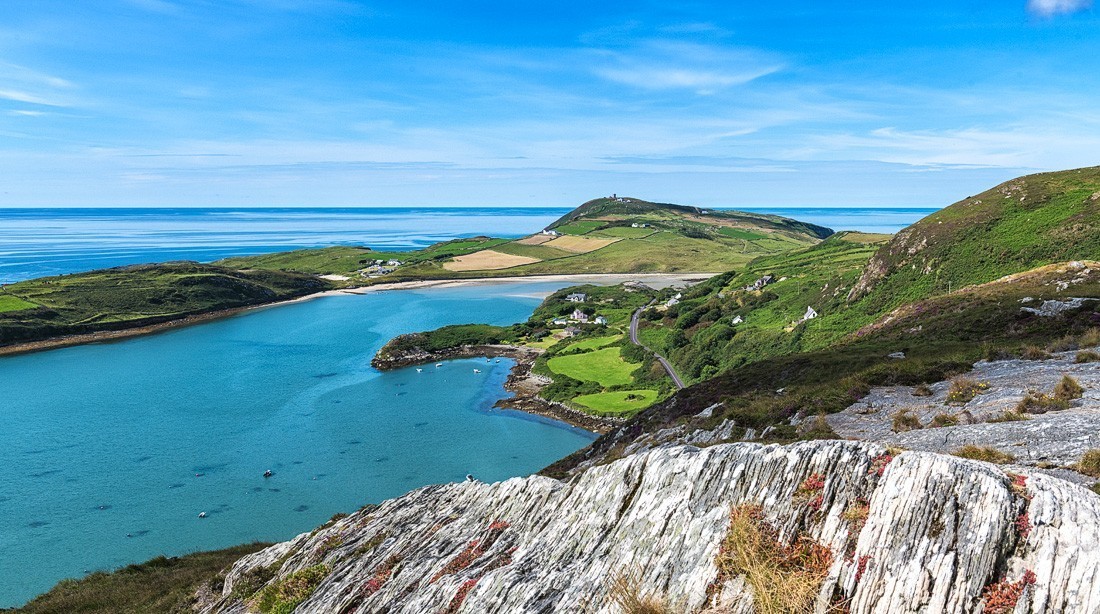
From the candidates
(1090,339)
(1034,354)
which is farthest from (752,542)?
(1090,339)

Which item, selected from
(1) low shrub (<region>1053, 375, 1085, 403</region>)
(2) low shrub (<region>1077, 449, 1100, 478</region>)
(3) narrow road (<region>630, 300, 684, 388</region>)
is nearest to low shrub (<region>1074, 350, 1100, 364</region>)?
(1) low shrub (<region>1053, 375, 1085, 403</region>)

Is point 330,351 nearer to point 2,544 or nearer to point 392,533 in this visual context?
point 2,544

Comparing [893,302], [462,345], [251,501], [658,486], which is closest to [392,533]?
[658,486]

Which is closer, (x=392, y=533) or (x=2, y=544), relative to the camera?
(x=392, y=533)

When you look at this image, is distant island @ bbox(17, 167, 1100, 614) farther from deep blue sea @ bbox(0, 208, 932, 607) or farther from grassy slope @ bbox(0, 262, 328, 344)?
grassy slope @ bbox(0, 262, 328, 344)

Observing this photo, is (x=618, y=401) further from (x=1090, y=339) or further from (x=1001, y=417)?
(x=1001, y=417)
